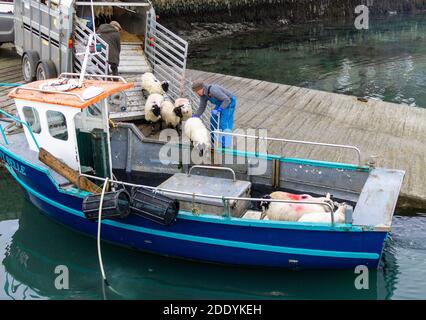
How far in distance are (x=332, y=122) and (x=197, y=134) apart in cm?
501

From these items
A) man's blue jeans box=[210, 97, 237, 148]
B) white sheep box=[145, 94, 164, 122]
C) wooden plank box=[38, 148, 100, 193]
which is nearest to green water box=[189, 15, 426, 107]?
man's blue jeans box=[210, 97, 237, 148]

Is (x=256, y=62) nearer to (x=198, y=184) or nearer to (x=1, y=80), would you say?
(x=1, y=80)

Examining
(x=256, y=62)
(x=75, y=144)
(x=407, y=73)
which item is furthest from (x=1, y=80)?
(x=407, y=73)

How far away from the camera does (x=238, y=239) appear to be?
7953mm

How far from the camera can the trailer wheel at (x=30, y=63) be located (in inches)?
492

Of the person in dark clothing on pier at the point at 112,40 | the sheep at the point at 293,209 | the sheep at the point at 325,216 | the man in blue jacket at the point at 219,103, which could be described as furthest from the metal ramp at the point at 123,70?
the sheep at the point at 325,216

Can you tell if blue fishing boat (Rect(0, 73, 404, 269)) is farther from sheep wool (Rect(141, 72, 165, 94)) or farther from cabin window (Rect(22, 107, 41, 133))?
sheep wool (Rect(141, 72, 165, 94))

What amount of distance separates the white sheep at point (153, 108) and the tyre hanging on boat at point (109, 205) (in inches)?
123

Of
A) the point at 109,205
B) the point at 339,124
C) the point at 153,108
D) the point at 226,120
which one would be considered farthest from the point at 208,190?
the point at 339,124

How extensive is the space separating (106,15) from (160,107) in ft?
12.4

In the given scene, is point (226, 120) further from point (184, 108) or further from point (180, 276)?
point (180, 276)

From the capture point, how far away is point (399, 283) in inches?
324

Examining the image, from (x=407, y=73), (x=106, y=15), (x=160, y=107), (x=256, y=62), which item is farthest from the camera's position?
(x=256, y=62)

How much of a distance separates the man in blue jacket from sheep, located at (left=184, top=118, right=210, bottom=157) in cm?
53
